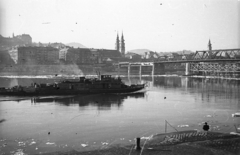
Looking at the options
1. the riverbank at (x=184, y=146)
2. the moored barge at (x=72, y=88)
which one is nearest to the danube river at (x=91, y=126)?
the riverbank at (x=184, y=146)

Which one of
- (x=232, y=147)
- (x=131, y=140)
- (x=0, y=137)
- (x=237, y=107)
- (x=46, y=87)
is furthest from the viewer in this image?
(x=46, y=87)

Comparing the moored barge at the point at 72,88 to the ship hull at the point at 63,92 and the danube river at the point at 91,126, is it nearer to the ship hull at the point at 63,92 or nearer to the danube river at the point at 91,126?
the ship hull at the point at 63,92

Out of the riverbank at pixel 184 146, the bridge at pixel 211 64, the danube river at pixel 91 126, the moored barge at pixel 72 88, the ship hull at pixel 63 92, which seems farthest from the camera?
the bridge at pixel 211 64

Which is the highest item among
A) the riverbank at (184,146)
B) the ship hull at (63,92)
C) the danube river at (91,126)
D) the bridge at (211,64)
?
the bridge at (211,64)

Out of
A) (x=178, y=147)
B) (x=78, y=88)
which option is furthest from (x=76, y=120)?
(x=78, y=88)

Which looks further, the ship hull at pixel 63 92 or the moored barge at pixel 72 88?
the moored barge at pixel 72 88

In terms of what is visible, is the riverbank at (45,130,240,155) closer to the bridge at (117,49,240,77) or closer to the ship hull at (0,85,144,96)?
the ship hull at (0,85,144,96)

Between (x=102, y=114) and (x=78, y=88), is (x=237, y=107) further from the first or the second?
(x=78, y=88)

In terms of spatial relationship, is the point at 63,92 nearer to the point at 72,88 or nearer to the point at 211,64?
the point at 72,88

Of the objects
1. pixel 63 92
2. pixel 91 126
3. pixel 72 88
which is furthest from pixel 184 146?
pixel 72 88
